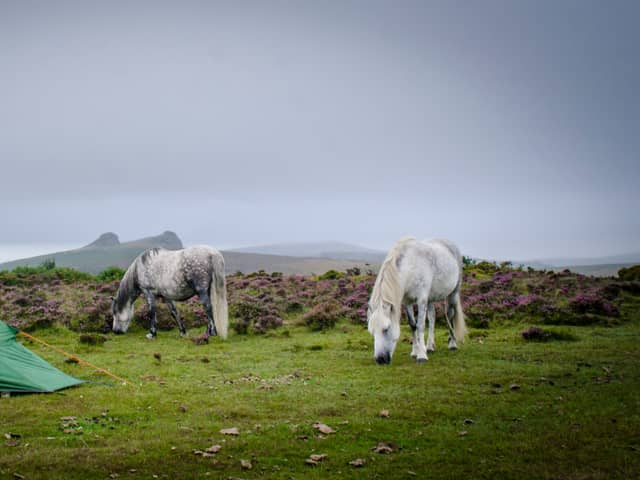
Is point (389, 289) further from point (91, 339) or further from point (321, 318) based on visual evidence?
point (91, 339)

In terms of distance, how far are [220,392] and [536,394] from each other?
6.07m

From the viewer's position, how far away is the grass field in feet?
23.2

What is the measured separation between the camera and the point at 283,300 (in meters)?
26.2

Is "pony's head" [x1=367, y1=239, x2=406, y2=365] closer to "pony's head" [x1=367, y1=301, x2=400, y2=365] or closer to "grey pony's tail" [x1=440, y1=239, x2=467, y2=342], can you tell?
"pony's head" [x1=367, y1=301, x2=400, y2=365]

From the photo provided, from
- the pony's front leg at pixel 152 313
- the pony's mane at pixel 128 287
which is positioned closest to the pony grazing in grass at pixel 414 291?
the pony's front leg at pixel 152 313

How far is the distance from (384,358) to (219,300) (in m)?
7.65

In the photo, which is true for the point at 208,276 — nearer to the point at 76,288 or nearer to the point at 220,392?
the point at 220,392

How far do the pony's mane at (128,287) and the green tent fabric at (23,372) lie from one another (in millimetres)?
8484

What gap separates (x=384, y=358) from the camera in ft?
43.2

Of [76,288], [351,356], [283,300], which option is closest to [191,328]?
[283,300]

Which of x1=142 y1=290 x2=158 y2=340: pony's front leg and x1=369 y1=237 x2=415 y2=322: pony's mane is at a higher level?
x1=369 y1=237 x2=415 y2=322: pony's mane

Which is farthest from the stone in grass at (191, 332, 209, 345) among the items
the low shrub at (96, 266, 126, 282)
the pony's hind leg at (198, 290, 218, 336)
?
the low shrub at (96, 266, 126, 282)

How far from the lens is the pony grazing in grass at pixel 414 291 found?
13133mm

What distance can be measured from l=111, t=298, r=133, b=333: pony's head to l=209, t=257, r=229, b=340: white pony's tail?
3685mm
